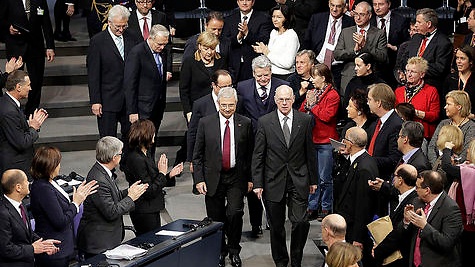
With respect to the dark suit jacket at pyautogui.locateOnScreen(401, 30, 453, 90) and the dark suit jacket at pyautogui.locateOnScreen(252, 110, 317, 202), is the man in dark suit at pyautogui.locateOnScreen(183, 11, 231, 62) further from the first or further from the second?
the dark suit jacket at pyautogui.locateOnScreen(401, 30, 453, 90)

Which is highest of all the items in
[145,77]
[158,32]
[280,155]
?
[158,32]

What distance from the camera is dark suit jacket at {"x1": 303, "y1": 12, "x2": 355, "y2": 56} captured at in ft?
33.5

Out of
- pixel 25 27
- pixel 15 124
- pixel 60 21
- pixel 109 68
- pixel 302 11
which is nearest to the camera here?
pixel 15 124

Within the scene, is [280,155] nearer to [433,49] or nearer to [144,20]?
[433,49]

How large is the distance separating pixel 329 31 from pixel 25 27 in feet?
11.0

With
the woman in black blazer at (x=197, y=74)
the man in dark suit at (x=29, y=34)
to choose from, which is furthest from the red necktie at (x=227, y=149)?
the man in dark suit at (x=29, y=34)

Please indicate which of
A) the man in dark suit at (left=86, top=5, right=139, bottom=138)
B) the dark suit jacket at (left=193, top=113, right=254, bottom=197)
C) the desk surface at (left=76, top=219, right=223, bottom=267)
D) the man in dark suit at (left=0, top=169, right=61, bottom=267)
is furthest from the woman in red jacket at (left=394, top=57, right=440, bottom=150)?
the man in dark suit at (left=0, top=169, right=61, bottom=267)

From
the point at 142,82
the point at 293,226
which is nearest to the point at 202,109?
the point at 142,82

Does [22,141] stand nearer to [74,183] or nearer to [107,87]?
[74,183]

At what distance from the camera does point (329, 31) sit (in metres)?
10.2

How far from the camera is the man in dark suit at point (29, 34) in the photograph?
10758 millimetres

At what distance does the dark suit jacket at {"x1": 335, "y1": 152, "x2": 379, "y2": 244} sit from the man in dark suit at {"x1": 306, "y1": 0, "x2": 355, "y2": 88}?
2.43 m

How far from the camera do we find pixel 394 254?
7.54 meters

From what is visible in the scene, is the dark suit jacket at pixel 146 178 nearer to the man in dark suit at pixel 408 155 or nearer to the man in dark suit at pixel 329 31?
the man in dark suit at pixel 408 155
